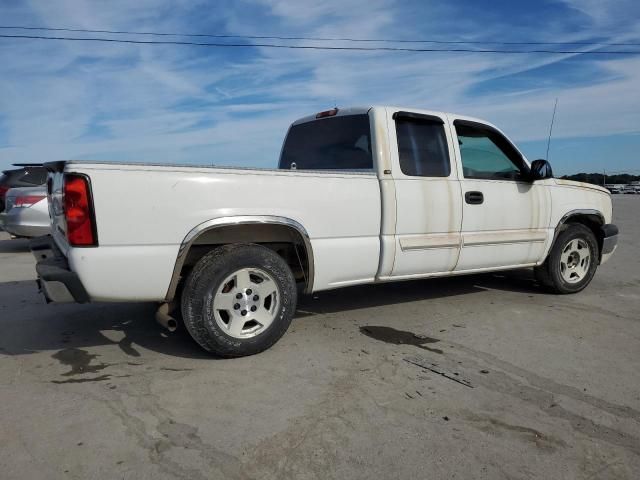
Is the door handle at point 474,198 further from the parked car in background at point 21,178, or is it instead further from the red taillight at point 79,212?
the parked car in background at point 21,178

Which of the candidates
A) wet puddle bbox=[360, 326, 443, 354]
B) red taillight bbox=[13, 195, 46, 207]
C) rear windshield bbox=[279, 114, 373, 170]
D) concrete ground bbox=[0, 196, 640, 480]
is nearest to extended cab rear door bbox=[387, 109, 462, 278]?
rear windshield bbox=[279, 114, 373, 170]

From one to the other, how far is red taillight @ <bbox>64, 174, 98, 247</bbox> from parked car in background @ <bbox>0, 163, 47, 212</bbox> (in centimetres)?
806

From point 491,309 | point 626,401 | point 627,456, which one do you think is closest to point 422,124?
point 491,309

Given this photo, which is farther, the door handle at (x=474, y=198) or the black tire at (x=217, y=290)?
the door handle at (x=474, y=198)

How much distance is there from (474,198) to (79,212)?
3.30m

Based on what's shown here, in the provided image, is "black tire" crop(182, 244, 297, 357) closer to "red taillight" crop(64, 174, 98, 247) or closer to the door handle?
"red taillight" crop(64, 174, 98, 247)

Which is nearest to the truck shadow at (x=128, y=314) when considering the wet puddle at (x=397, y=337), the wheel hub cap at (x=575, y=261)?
the wheel hub cap at (x=575, y=261)

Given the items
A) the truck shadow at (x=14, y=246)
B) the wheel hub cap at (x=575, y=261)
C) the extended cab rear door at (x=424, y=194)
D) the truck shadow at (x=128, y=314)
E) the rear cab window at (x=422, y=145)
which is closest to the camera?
the truck shadow at (x=128, y=314)

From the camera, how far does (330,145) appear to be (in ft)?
15.9

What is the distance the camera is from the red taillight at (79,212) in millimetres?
3084

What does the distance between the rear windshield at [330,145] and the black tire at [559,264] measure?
8.20 feet

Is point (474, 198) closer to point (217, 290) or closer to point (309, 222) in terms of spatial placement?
point (309, 222)

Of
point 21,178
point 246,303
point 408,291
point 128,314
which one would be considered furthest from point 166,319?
point 21,178

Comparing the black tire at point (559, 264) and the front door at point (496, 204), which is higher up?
the front door at point (496, 204)
